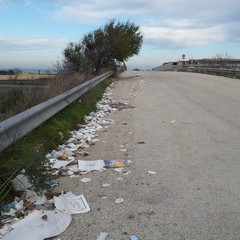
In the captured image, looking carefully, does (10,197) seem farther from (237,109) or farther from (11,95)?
(237,109)

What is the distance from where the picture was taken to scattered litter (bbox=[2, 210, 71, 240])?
145 inches

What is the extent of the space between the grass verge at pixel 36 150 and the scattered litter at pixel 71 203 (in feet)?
1.02

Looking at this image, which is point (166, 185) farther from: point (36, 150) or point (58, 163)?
point (36, 150)

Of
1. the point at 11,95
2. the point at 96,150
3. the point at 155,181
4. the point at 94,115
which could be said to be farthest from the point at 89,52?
the point at 155,181

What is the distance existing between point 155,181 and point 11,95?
14.6ft

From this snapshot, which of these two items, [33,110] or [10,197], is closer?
[10,197]

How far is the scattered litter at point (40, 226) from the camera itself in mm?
3684

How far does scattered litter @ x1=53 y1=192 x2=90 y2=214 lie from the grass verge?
31cm

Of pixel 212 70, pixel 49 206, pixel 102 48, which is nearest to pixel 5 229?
pixel 49 206

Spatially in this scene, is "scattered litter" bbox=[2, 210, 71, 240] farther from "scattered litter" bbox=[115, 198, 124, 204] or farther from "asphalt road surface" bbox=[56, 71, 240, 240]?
"scattered litter" bbox=[115, 198, 124, 204]

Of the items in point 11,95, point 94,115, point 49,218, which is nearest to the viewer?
point 49,218

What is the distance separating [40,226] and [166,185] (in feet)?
5.67

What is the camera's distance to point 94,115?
1066 centimetres

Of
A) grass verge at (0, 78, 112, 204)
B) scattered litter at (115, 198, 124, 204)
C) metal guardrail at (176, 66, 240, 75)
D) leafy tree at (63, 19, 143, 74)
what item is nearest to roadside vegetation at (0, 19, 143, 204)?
grass verge at (0, 78, 112, 204)
